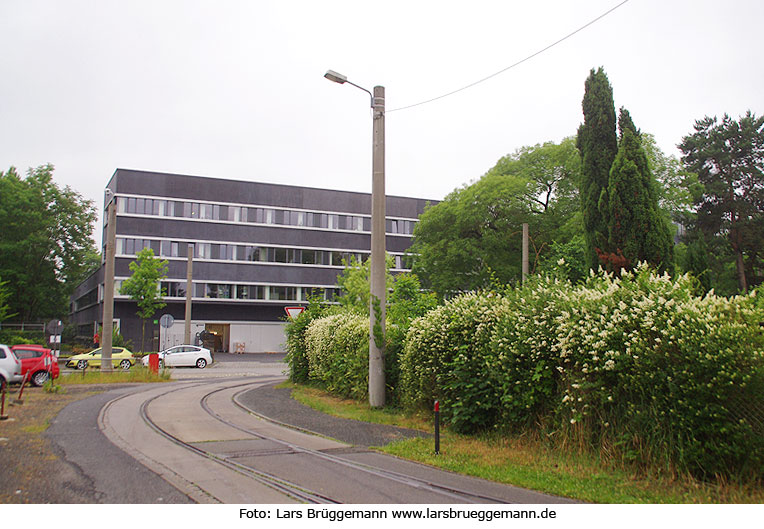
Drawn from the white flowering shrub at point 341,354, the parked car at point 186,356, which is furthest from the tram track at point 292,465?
the parked car at point 186,356

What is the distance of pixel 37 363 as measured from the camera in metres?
22.0

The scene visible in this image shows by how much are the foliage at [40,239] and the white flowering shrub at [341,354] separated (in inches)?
1966

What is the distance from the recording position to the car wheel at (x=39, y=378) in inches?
866

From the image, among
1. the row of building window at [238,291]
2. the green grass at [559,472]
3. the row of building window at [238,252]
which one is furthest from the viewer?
the row of building window at [238,291]

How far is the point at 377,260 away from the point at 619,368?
786 centimetres

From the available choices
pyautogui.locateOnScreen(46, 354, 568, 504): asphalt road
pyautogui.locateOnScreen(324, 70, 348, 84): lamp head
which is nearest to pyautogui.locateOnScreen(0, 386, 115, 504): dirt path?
pyautogui.locateOnScreen(46, 354, 568, 504): asphalt road

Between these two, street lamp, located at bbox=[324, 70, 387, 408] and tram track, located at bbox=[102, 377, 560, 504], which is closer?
tram track, located at bbox=[102, 377, 560, 504]

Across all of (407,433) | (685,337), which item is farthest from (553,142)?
(685,337)

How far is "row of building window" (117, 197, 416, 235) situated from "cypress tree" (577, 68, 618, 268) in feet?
127

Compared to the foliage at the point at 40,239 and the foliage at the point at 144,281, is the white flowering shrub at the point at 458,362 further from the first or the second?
the foliage at the point at 40,239

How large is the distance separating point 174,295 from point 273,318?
9955 millimetres

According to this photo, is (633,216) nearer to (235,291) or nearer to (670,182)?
(670,182)

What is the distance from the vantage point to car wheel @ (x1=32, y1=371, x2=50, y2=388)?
72.1ft

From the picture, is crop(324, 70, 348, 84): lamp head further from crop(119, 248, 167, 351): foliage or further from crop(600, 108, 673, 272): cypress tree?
crop(119, 248, 167, 351): foliage
